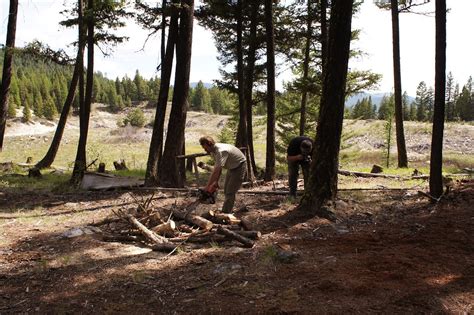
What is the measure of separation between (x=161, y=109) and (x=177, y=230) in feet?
21.6

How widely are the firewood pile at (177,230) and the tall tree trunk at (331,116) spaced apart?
66.8 inches

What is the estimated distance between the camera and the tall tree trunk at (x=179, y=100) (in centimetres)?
1211

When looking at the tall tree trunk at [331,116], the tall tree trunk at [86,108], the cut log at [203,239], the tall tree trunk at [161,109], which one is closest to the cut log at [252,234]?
the cut log at [203,239]

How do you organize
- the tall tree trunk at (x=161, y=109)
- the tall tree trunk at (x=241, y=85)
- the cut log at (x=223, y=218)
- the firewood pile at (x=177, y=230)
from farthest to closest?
the tall tree trunk at (x=241, y=85), the tall tree trunk at (x=161, y=109), the cut log at (x=223, y=218), the firewood pile at (x=177, y=230)

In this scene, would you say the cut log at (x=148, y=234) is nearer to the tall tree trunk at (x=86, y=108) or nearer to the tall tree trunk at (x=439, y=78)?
the tall tree trunk at (x=439, y=78)

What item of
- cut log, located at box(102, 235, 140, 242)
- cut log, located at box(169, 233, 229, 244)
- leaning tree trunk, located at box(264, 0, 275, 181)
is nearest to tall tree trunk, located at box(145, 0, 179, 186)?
leaning tree trunk, located at box(264, 0, 275, 181)

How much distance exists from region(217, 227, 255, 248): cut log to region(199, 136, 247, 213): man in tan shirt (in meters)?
0.82

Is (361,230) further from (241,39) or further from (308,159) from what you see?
(241,39)

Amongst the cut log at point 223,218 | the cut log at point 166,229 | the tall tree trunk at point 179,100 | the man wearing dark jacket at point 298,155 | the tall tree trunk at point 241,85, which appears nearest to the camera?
the cut log at point 166,229

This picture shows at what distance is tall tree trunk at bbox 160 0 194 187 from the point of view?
12.1 metres

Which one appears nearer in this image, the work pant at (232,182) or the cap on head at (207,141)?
the cap on head at (207,141)

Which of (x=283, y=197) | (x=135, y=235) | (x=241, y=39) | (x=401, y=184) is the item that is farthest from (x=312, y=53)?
(x=135, y=235)

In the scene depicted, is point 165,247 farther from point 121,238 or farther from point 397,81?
point 397,81

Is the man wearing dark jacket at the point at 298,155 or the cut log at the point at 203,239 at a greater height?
the man wearing dark jacket at the point at 298,155
